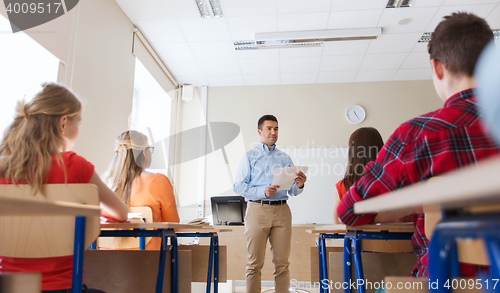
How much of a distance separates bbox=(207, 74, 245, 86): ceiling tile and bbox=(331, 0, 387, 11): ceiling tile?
2.03 m

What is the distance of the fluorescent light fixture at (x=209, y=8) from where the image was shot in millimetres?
3619

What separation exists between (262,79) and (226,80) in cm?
56

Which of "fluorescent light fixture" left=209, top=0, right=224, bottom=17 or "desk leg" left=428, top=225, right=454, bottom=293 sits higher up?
"fluorescent light fixture" left=209, top=0, right=224, bottom=17

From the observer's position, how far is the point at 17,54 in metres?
2.49

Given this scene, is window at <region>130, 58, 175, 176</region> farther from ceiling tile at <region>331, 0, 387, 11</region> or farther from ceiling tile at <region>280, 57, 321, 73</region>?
ceiling tile at <region>331, 0, 387, 11</region>

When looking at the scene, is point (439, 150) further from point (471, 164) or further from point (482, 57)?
point (482, 57)

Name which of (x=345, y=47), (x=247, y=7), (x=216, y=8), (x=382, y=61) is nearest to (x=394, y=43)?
(x=382, y=61)

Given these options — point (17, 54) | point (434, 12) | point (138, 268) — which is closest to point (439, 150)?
point (138, 268)

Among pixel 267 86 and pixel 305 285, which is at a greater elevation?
pixel 267 86

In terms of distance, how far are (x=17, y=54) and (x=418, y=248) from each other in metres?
2.74

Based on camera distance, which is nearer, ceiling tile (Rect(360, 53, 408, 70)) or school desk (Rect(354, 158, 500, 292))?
school desk (Rect(354, 158, 500, 292))

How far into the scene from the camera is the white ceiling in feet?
12.1

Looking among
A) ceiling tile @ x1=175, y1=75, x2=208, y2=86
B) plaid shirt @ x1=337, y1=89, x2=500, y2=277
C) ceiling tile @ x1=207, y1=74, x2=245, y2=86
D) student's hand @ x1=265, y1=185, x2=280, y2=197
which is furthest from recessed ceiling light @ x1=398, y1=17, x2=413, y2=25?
plaid shirt @ x1=337, y1=89, x2=500, y2=277

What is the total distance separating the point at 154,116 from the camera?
5.27 m
